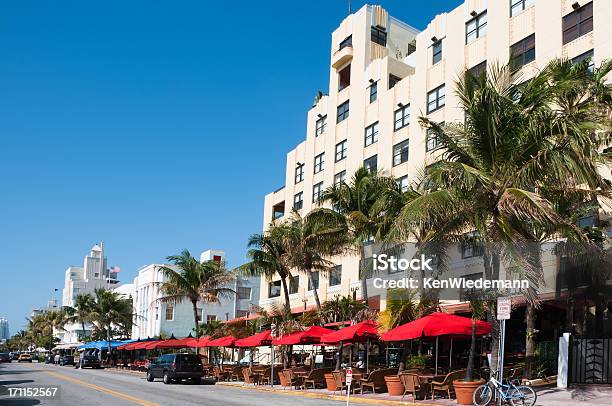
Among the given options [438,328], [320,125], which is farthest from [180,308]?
[438,328]

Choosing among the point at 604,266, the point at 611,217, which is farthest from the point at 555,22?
the point at 604,266

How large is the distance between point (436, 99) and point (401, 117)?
3.54m

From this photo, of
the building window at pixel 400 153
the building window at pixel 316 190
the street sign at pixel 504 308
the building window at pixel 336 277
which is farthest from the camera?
the building window at pixel 316 190

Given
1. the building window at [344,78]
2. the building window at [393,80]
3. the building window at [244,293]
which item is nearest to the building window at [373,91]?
the building window at [393,80]

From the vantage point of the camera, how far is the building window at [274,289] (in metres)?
54.9

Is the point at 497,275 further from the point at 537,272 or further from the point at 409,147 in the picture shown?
the point at 409,147

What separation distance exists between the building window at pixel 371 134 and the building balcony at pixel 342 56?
633 cm

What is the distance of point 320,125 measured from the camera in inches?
2058

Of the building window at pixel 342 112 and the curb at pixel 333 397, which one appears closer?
the curb at pixel 333 397

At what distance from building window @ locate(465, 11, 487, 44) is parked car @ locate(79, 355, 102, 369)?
48797 mm

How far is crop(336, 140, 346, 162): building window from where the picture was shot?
4781 cm

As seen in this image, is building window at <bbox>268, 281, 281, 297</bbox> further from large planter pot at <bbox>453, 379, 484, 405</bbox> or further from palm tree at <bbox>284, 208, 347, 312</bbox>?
large planter pot at <bbox>453, 379, 484, 405</bbox>

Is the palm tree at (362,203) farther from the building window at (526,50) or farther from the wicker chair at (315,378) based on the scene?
the building window at (526,50)

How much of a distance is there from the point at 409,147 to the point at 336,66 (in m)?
13.1
